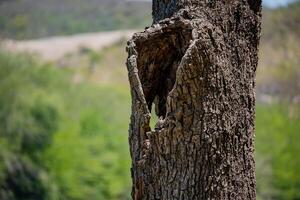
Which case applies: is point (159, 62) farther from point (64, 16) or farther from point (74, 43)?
point (74, 43)

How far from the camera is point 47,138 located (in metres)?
36.9

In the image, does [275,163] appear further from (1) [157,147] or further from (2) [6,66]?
(1) [157,147]

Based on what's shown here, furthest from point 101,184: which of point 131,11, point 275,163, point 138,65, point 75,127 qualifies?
point 138,65

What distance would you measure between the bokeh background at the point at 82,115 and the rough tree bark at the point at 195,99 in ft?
85.0

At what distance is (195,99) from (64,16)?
193 ft

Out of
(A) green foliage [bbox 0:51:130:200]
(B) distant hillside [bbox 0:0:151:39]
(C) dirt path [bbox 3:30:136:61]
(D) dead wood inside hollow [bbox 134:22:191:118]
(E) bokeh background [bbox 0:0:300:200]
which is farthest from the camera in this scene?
(C) dirt path [bbox 3:30:136:61]

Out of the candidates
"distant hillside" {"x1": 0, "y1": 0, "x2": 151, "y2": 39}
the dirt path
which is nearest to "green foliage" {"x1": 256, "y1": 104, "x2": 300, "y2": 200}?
"distant hillside" {"x1": 0, "y1": 0, "x2": 151, "y2": 39}

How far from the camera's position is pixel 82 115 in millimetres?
45719

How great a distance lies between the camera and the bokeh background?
34.1 m

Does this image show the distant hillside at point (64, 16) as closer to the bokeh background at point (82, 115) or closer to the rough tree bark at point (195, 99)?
the bokeh background at point (82, 115)

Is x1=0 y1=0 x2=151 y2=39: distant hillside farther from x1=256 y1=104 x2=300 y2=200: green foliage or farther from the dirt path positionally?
the dirt path

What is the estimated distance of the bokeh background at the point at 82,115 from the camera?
34094mm

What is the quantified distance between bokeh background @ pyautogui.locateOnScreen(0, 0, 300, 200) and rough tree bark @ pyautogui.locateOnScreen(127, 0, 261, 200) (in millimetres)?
25901

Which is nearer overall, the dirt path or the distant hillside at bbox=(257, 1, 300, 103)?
the distant hillside at bbox=(257, 1, 300, 103)
